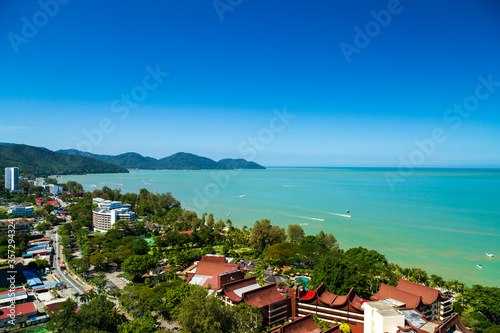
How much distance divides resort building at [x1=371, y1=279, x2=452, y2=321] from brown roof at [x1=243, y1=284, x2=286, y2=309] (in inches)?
174

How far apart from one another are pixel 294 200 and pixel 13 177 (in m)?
51.7

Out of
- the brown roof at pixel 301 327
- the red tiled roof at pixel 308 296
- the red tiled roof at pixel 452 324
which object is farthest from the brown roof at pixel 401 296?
the brown roof at pixel 301 327

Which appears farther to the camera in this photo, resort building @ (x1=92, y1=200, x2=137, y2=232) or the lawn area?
resort building @ (x1=92, y1=200, x2=137, y2=232)

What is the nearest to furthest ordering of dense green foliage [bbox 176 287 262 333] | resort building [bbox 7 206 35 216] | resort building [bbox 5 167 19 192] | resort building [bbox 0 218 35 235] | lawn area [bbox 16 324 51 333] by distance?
1. dense green foliage [bbox 176 287 262 333]
2. lawn area [bbox 16 324 51 333]
3. resort building [bbox 0 218 35 235]
4. resort building [bbox 7 206 35 216]
5. resort building [bbox 5 167 19 192]

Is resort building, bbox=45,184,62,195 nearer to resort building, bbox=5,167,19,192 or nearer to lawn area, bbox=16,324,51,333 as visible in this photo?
resort building, bbox=5,167,19,192

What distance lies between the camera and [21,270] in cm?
1667

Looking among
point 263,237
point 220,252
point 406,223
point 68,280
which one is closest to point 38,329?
point 68,280

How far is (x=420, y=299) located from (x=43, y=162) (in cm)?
10713

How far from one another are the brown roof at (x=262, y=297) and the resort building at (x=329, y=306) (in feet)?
2.66

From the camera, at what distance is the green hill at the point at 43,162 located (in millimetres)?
77125

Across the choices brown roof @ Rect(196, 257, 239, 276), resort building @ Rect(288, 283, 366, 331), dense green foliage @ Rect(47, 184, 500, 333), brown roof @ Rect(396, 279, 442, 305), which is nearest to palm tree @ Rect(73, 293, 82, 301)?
dense green foliage @ Rect(47, 184, 500, 333)

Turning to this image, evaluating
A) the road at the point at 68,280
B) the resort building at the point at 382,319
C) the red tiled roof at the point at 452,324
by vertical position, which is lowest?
the road at the point at 68,280

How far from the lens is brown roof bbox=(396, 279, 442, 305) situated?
11.4 metres

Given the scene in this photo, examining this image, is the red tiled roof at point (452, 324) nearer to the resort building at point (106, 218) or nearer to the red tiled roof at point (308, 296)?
the red tiled roof at point (308, 296)
